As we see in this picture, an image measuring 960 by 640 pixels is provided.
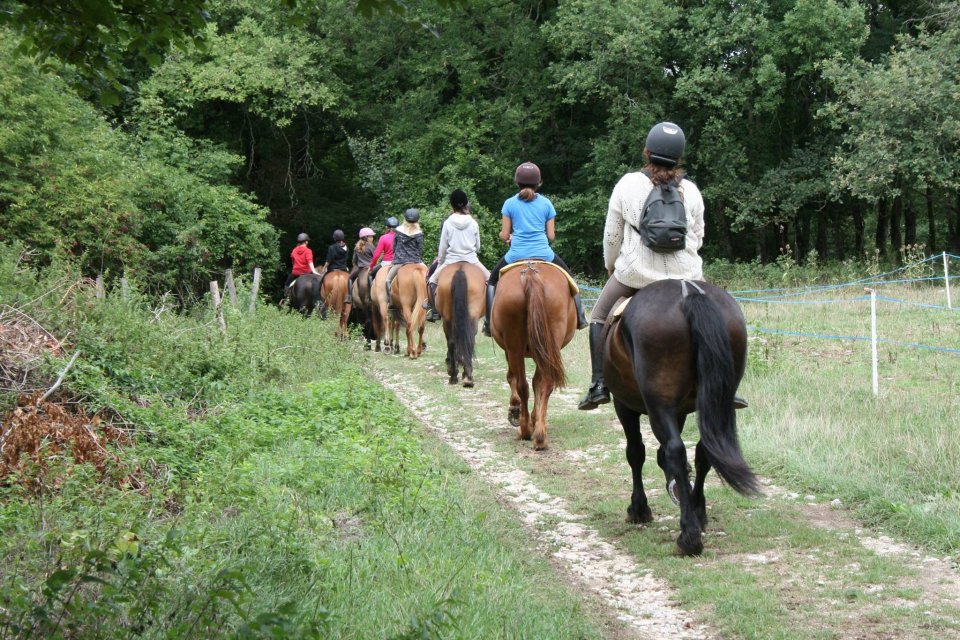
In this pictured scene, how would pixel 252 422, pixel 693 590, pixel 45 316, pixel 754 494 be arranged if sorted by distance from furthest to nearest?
pixel 45 316 < pixel 252 422 < pixel 754 494 < pixel 693 590

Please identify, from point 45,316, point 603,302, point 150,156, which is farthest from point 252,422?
point 150,156

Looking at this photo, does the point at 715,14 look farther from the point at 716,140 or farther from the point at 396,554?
the point at 396,554

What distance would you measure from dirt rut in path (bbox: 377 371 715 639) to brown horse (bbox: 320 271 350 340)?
12986 millimetres

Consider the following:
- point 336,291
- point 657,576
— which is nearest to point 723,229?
point 336,291

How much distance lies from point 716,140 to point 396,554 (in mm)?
28710

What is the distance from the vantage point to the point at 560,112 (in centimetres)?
3638

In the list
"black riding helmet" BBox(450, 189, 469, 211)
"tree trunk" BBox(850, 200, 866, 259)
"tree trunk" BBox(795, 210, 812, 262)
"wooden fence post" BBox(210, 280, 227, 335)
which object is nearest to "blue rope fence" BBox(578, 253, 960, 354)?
"black riding helmet" BBox(450, 189, 469, 211)

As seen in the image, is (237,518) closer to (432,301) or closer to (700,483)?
(700,483)

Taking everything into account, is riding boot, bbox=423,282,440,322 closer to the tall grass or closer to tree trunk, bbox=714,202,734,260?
the tall grass

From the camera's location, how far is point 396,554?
17.7 ft

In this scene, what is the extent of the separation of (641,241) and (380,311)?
523 inches

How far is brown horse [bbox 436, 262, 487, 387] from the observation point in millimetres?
13305

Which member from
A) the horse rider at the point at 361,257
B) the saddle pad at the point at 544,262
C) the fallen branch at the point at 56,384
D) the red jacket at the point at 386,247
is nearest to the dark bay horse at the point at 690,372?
the saddle pad at the point at 544,262

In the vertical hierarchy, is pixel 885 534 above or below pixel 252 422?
below
